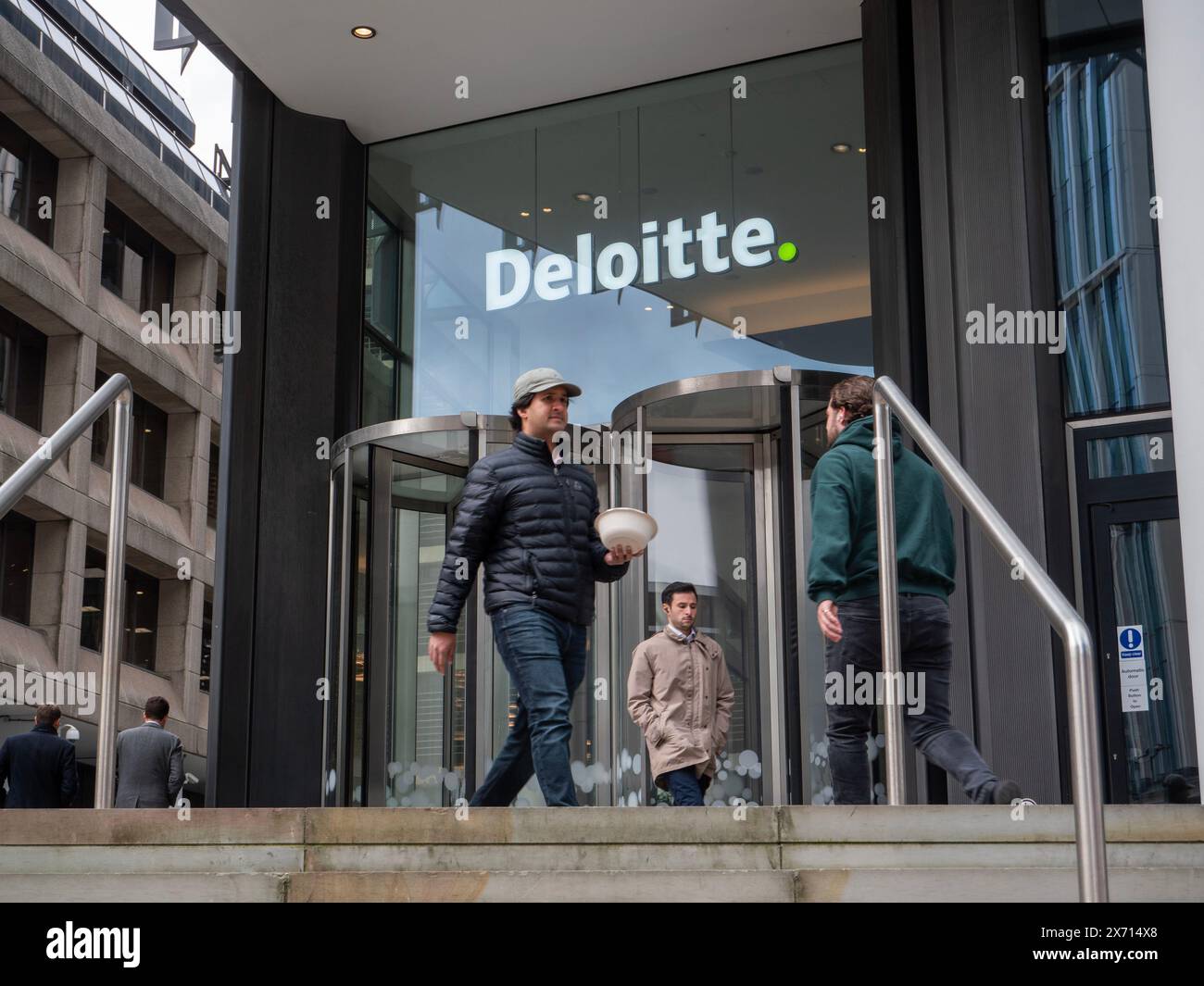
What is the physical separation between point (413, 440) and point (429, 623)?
4570 millimetres

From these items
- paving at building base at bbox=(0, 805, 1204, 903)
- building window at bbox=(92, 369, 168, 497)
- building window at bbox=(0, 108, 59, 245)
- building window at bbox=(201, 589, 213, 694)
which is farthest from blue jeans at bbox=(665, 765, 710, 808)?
building window at bbox=(92, 369, 168, 497)

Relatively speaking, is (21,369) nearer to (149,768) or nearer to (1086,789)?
(149,768)

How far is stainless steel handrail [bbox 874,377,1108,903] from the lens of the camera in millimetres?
3447

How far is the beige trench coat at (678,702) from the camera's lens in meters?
7.43

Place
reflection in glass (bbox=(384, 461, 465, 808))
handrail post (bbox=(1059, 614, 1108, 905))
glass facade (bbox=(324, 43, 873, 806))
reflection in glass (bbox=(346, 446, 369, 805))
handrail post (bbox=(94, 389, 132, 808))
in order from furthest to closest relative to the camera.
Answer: reflection in glass (bbox=(346, 446, 369, 805)), reflection in glass (bbox=(384, 461, 465, 808)), glass facade (bbox=(324, 43, 873, 806)), handrail post (bbox=(94, 389, 132, 808)), handrail post (bbox=(1059, 614, 1108, 905))

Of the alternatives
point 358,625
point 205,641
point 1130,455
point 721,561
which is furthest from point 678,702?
point 205,641

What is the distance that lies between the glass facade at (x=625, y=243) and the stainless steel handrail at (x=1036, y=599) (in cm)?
454

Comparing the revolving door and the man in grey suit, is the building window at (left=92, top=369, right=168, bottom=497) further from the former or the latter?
the revolving door

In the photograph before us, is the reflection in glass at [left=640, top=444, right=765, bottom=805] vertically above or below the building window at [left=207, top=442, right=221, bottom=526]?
below

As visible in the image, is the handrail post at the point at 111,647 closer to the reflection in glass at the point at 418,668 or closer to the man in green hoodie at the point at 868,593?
the man in green hoodie at the point at 868,593

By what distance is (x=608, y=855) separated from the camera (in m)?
4.20

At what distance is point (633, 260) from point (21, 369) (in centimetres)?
1929

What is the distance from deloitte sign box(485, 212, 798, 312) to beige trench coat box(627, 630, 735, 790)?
352cm

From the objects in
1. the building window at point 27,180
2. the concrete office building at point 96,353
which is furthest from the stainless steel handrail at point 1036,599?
the building window at point 27,180
